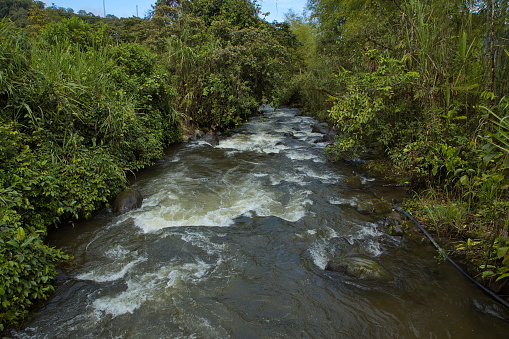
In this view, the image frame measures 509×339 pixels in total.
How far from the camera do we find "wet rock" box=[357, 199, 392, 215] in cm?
629

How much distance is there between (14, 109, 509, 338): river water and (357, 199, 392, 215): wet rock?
0.25 meters

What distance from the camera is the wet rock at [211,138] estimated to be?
→ 39.8ft

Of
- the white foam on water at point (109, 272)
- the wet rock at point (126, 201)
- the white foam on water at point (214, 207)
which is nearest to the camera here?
the white foam on water at point (109, 272)

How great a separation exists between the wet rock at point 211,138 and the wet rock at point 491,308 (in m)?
9.61

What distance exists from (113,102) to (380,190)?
6560 mm

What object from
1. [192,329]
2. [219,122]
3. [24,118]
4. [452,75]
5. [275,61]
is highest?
[275,61]

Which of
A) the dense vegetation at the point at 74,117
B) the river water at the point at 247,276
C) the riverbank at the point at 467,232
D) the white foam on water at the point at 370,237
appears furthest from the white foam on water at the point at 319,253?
the dense vegetation at the point at 74,117

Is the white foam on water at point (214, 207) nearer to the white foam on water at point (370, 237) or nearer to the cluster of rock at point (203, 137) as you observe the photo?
the white foam on water at point (370, 237)

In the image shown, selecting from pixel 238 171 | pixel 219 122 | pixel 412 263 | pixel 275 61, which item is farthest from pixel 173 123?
pixel 412 263

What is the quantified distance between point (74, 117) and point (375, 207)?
20.9 ft

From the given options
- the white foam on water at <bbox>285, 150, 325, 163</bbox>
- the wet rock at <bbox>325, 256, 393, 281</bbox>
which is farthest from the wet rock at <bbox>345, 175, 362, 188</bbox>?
the wet rock at <bbox>325, 256, 393, 281</bbox>

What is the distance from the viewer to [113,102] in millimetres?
6824

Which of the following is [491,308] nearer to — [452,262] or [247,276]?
[452,262]

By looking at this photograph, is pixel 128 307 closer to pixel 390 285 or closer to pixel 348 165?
pixel 390 285
